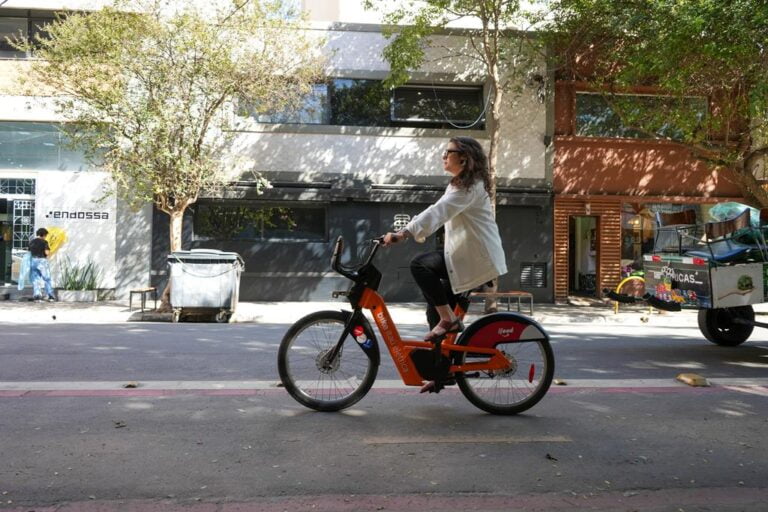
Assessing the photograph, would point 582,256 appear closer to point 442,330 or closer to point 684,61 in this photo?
point 684,61

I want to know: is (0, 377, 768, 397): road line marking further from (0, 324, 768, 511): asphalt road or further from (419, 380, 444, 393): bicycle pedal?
(419, 380, 444, 393): bicycle pedal

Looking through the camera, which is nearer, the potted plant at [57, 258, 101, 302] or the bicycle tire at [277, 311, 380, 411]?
the bicycle tire at [277, 311, 380, 411]

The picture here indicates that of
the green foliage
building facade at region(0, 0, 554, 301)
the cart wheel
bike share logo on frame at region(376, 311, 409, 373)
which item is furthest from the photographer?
building facade at region(0, 0, 554, 301)

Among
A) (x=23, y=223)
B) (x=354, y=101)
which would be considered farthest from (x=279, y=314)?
(x=23, y=223)

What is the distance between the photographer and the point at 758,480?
3.44 metres

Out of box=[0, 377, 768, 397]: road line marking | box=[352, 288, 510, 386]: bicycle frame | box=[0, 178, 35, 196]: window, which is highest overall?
box=[0, 178, 35, 196]: window

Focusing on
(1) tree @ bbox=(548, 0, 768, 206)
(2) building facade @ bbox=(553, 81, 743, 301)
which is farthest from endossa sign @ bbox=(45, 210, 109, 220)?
(1) tree @ bbox=(548, 0, 768, 206)

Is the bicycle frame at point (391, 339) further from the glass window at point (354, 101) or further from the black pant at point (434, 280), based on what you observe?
the glass window at point (354, 101)

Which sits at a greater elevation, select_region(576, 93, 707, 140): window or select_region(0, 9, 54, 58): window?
select_region(0, 9, 54, 58): window

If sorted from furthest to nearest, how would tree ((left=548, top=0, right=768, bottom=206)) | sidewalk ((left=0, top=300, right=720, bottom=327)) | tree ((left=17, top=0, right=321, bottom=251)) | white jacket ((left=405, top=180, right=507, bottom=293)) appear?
sidewalk ((left=0, top=300, right=720, bottom=327)), tree ((left=17, top=0, right=321, bottom=251)), tree ((left=548, top=0, right=768, bottom=206)), white jacket ((left=405, top=180, right=507, bottom=293))

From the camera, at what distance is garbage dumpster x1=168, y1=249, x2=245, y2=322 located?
1241 centimetres

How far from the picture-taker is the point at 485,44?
1422cm

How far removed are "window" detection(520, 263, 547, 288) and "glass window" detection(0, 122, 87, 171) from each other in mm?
12099

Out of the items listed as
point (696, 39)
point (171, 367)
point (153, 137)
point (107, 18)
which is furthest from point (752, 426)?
point (107, 18)
